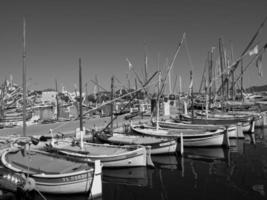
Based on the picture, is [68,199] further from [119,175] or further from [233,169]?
[233,169]

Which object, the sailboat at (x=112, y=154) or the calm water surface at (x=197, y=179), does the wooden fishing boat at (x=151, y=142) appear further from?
the sailboat at (x=112, y=154)

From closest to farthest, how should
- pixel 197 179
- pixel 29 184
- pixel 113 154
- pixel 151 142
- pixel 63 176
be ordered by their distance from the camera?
pixel 29 184, pixel 63 176, pixel 197 179, pixel 113 154, pixel 151 142

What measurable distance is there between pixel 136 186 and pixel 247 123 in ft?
74.4

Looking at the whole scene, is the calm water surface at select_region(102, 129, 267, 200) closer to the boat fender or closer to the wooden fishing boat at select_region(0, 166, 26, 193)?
the boat fender

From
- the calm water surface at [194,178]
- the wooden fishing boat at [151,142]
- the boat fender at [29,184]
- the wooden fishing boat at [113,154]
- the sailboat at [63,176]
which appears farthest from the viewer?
the wooden fishing boat at [151,142]

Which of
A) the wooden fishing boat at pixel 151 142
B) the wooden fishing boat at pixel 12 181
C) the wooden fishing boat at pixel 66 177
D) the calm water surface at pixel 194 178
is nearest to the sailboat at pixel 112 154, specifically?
the calm water surface at pixel 194 178

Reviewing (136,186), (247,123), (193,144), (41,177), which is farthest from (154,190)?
(247,123)

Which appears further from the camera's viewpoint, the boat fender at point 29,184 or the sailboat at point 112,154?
the sailboat at point 112,154

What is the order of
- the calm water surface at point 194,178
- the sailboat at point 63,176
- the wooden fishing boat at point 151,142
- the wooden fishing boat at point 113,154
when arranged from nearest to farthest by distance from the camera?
1. the sailboat at point 63,176
2. the calm water surface at point 194,178
3. the wooden fishing boat at point 113,154
4. the wooden fishing boat at point 151,142

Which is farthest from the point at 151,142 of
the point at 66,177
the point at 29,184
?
the point at 29,184

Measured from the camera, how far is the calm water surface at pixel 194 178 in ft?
41.7

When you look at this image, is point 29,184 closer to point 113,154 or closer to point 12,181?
point 12,181

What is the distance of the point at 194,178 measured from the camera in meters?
15.4

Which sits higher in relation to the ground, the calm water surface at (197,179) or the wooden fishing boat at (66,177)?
the wooden fishing boat at (66,177)
